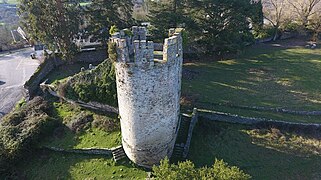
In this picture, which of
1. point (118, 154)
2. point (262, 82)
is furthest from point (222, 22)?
point (118, 154)

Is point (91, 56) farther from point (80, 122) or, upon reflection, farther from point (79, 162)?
point (79, 162)

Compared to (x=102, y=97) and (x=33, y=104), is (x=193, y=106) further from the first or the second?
(x=33, y=104)

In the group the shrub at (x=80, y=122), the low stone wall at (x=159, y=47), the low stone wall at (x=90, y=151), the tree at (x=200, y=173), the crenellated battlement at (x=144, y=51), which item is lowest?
the low stone wall at (x=90, y=151)

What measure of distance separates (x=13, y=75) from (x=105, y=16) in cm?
1119

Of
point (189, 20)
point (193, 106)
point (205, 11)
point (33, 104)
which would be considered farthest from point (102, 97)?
point (205, 11)

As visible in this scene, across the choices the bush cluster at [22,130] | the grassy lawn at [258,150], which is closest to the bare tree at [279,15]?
the grassy lawn at [258,150]

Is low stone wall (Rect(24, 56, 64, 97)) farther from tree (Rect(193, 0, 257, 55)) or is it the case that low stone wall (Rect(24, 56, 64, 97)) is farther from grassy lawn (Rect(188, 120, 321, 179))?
tree (Rect(193, 0, 257, 55))

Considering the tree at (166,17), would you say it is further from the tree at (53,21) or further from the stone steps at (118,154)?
the stone steps at (118,154)

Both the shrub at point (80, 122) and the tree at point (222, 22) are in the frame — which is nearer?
the shrub at point (80, 122)

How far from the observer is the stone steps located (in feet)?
52.2

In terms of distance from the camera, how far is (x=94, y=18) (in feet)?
85.7

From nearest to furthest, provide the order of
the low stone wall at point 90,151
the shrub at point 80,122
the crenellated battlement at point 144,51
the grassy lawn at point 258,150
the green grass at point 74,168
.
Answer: the crenellated battlement at point 144,51 < the green grass at point 74,168 < the grassy lawn at point 258,150 < the low stone wall at point 90,151 < the shrub at point 80,122

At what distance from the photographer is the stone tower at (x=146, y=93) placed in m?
12.1

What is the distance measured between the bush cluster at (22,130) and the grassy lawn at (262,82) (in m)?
11.2
